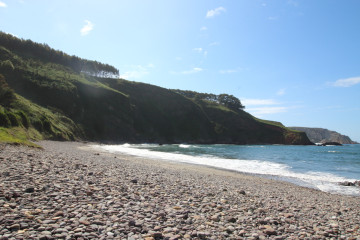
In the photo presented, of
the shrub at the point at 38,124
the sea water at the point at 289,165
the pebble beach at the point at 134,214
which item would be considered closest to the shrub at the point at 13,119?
the shrub at the point at 38,124

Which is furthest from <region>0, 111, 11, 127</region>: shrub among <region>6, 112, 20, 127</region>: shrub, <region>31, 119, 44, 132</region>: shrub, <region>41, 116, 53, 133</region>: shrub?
<region>41, 116, 53, 133</region>: shrub

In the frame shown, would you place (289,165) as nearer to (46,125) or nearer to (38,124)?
(38,124)

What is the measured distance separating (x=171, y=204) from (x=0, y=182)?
237 inches

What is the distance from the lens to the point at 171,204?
830 cm

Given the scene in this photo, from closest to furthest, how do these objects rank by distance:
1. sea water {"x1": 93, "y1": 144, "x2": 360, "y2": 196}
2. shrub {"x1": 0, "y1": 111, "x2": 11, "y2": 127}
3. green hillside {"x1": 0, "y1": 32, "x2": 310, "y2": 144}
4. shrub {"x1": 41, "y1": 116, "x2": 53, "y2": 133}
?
sea water {"x1": 93, "y1": 144, "x2": 360, "y2": 196}, shrub {"x1": 0, "y1": 111, "x2": 11, "y2": 127}, shrub {"x1": 41, "y1": 116, "x2": 53, "y2": 133}, green hillside {"x1": 0, "y1": 32, "x2": 310, "y2": 144}

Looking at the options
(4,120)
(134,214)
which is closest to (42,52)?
(4,120)

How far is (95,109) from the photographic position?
9412cm

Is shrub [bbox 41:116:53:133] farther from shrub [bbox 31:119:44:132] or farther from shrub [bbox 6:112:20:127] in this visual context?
shrub [bbox 6:112:20:127]

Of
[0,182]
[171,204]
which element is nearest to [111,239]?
[171,204]

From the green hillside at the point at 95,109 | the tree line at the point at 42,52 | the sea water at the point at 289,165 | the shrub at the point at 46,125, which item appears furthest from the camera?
the tree line at the point at 42,52

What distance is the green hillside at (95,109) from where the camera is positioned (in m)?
53.4

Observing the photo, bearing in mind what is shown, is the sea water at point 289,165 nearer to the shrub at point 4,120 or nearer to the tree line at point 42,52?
the shrub at point 4,120

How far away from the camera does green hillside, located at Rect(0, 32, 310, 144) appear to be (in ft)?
175

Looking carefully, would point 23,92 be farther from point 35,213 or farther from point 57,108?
point 35,213
